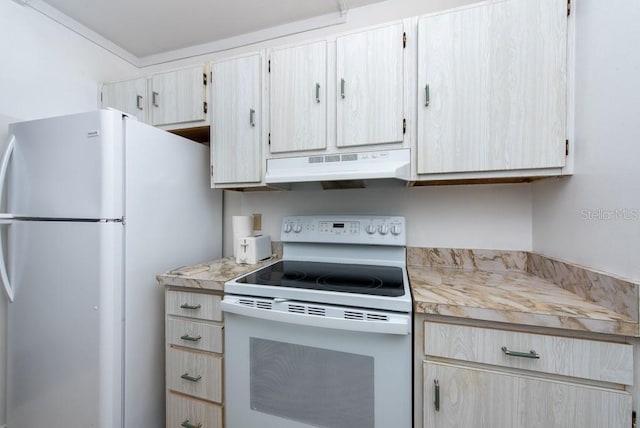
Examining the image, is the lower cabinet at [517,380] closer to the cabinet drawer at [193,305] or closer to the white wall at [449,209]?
the white wall at [449,209]

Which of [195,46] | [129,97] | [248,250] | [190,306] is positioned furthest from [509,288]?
[195,46]

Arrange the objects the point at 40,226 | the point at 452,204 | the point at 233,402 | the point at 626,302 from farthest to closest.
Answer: the point at 452,204, the point at 40,226, the point at 233,402, the point at 626,302

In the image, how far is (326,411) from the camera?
926mm

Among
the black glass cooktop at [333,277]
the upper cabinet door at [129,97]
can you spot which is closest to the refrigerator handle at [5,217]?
the upper cabinet door at [129,97]

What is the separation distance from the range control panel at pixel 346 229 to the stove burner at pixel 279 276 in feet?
1.02

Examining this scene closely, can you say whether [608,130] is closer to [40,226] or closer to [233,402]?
[233,402]

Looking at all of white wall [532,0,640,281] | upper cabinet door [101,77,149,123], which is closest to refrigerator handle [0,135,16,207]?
upper cabinet door [101,77,149,123]

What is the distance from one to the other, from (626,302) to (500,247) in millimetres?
657

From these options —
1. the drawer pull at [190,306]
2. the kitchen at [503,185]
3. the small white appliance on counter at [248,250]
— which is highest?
the kitchen at [503,185]

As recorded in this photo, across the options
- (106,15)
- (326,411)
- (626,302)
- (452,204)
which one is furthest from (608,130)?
(106,15)

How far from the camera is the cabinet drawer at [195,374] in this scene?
1101 millimetres

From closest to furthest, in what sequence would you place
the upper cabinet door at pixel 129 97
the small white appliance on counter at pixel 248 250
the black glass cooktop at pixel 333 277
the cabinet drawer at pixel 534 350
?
the cabinet drawer at pixel 534 350 → the black glass cooktop at pixel 333 277 → the small white appliance on counter at pixel 248 250 → the upper cabinet door at pixel 129 97

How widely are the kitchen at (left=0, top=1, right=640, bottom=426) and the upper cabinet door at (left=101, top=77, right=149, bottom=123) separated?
0.14 meters

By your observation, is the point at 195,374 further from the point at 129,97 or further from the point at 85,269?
the point at 129,97
